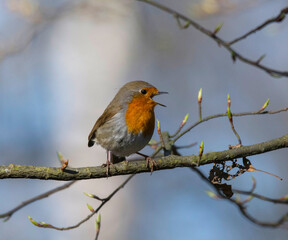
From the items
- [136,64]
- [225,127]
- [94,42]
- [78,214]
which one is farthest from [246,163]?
[225,127]

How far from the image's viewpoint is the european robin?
342 centimetres

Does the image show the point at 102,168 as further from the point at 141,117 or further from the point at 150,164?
the point at 141,117

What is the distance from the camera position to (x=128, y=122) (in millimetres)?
3479

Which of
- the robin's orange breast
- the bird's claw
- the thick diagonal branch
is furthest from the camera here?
the robin's orange breast

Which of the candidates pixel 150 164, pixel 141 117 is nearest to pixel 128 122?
pixel 141 117

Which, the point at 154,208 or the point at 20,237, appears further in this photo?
the point at 154,208

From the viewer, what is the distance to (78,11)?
5.80 m

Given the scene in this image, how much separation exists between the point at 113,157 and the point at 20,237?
3.96m

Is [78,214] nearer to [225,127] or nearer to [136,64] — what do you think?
[136,64]

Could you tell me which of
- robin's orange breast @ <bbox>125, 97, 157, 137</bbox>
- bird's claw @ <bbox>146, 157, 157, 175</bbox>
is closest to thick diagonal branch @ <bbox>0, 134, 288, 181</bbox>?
bird's claw @ <bbox>146, 157, 157, 175</bbox>

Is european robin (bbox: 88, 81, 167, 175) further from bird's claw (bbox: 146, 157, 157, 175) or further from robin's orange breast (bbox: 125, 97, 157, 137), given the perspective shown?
bird's claw (bbox: 146, 157, 157, 175)

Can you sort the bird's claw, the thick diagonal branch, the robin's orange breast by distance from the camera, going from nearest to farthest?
the thick diagonal branch, the bird's claw, the robin's orange breast

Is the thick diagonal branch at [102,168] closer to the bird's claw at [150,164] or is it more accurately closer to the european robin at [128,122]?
the bird's claw at [150,164]

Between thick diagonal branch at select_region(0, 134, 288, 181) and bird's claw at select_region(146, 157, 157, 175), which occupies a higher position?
thick diagonal branch at select_region(0, 134, 288, 181)
